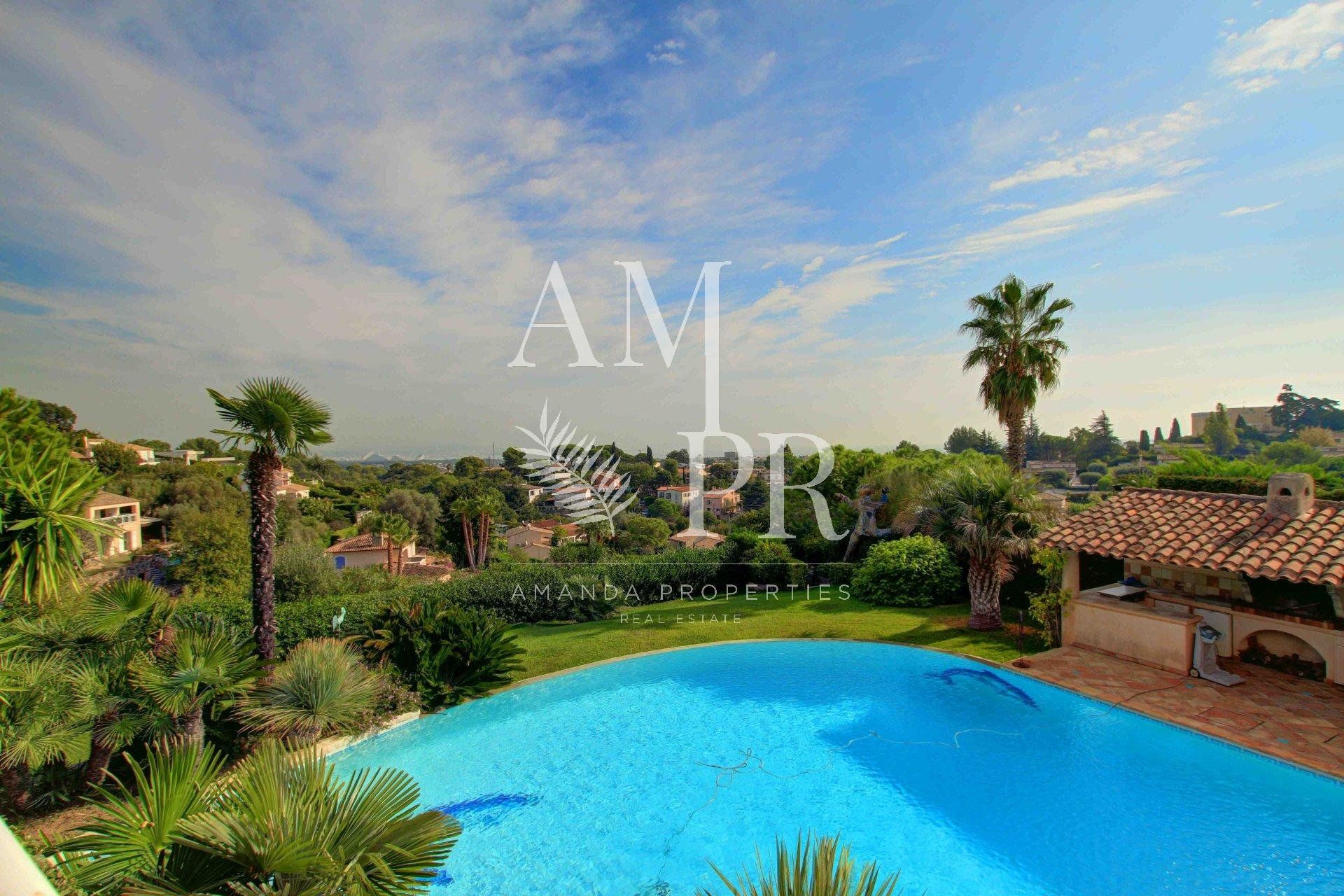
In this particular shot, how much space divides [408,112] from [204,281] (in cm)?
760

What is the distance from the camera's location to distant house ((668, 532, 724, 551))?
843 inches

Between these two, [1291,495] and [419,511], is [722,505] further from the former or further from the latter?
[1291,495]

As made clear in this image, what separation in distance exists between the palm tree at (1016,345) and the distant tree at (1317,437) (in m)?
58.3

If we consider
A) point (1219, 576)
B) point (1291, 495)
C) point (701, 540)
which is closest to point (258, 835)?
point (1291, 495)

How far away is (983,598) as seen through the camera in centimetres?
1340

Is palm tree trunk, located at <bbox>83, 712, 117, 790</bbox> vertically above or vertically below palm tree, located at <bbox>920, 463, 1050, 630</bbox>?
below

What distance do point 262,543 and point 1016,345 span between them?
60.8 feet

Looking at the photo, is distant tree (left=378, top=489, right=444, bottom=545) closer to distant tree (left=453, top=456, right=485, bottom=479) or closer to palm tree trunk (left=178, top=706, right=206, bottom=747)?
distant tree (left=453, top=456, right=485, bottom=479)

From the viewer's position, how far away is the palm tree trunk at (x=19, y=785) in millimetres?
6582

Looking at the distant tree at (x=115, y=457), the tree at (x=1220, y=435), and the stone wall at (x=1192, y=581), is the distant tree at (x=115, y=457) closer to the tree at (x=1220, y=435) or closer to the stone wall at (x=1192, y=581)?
the stone wall at (x=1192, y=581)

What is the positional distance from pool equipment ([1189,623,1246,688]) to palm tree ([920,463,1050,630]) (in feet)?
10.3

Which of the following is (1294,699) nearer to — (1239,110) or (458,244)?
(1239,110)

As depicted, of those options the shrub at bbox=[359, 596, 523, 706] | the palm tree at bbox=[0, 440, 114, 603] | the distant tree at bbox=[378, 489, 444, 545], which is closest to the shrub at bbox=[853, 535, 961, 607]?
the shrub at bbox=[359, 596, 523, 706]

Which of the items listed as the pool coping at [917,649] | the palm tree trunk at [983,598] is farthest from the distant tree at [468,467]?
the palm tree trunk at [983,598]
